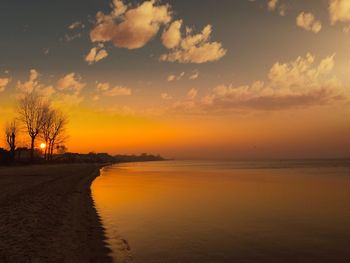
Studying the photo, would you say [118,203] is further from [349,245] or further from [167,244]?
[349,245]

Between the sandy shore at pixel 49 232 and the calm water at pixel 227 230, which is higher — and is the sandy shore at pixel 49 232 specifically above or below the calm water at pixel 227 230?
above

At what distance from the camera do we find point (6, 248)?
11633 mm

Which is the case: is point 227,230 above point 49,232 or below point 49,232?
below

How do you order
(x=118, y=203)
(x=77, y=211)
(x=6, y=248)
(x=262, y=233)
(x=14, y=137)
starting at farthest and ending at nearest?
(x=14, y=137), (x=118, y=203), (x=77, y=211), (x=262, y=233), (x=6, y=248)

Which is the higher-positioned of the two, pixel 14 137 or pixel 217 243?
pixel 14 137

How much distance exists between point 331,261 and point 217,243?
4.57 metres

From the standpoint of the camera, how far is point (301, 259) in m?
12.9

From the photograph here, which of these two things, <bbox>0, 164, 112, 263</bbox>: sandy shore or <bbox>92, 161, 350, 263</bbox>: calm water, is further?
<bbox>92, 161, 350, 263</bbox>: calm water

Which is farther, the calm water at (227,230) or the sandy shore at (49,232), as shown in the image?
the calm water at (227,230)

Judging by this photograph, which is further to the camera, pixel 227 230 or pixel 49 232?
pixel 227 230

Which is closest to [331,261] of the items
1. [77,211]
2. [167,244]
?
[167,244]

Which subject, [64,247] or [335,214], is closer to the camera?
[64,247]

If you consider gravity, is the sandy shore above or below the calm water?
above

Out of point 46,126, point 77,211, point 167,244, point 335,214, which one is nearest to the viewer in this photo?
point 167,244
